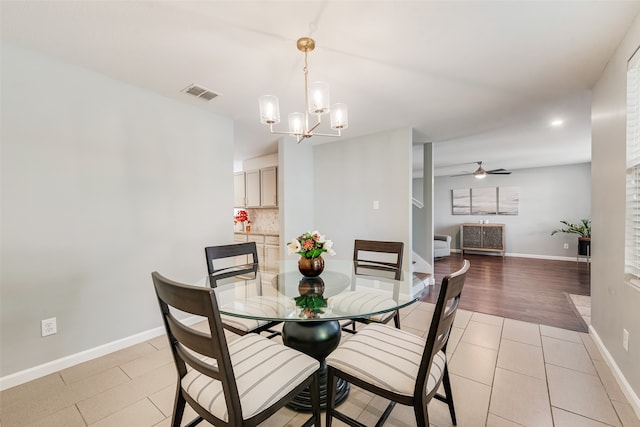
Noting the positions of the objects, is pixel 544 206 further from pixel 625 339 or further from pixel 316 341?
pixel 316 341

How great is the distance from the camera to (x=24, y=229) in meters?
1.88

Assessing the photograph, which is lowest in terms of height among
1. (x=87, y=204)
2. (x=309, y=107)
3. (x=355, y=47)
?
(x=87, y=204)

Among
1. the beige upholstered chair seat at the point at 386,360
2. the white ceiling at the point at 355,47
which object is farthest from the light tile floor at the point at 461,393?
the white ceiling at the point at 355,47

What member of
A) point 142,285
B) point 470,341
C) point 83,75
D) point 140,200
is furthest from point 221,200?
point 470,341

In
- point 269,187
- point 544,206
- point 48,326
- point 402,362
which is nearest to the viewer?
point 402,362

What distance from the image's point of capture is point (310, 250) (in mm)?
1906

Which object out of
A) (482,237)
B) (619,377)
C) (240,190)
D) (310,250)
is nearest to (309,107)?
(310,250)

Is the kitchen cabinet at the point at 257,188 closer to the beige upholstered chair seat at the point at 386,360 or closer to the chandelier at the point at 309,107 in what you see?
the chandelier at the point at 309,107

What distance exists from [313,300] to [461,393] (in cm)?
113

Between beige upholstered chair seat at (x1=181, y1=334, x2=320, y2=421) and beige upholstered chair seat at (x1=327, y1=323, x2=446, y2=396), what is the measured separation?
0.57 ft

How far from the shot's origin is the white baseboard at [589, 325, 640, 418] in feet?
5.10

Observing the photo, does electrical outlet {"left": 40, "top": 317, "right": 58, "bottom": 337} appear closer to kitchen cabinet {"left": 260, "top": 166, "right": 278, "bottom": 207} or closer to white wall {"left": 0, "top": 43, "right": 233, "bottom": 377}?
white wall {"left": 0, "top": 43, "right": 233, "bottom": 377}

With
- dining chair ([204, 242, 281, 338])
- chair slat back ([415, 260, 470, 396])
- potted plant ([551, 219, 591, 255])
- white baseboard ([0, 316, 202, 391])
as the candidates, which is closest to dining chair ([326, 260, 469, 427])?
chair slat back ([415, 260, 470, 396])

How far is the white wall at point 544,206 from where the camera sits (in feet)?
Answer: 21.0
